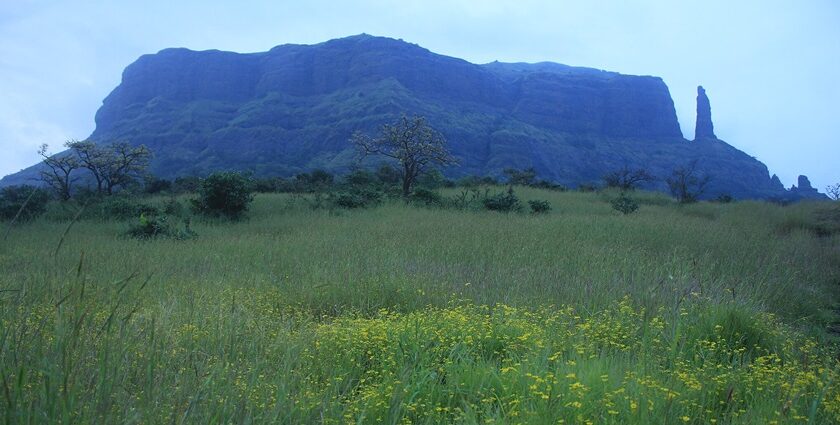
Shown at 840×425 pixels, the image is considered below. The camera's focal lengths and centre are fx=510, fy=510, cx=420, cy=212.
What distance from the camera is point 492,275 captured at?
24.2 feet

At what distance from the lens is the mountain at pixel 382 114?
99.6 meters

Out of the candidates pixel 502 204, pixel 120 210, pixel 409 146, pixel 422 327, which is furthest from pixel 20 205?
pixel 422 327

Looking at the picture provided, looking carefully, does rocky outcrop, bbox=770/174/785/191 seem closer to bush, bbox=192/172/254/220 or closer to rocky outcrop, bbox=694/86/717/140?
rocky outcrop, bbox=694/86/717/140

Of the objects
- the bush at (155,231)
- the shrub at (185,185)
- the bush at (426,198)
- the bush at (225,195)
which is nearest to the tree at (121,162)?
the shrub at (185,185)

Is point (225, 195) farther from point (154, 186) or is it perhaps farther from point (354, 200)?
point (154, 186)

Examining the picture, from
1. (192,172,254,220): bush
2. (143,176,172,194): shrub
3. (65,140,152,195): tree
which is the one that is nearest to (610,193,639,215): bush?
(192,172,254,220): bush

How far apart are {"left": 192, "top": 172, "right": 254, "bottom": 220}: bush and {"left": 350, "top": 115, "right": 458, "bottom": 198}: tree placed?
27.6ft

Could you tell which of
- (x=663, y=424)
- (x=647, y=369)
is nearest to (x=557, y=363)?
(x=647, y=369)

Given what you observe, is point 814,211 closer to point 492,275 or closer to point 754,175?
point 492,275

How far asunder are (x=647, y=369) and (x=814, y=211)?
18.5 meters

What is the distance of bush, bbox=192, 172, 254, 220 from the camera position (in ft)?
54.1

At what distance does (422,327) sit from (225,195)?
44.5 ft

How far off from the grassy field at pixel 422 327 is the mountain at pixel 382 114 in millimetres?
67912

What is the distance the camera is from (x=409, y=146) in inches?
964
